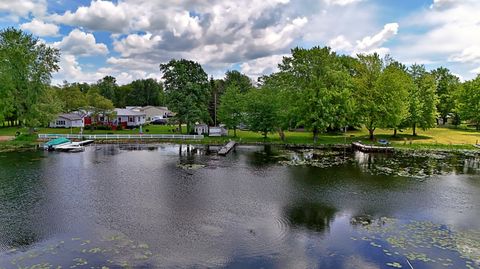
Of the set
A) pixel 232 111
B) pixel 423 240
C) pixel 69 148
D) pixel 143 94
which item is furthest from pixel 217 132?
pixel 143 94

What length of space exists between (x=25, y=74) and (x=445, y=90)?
88018 mm

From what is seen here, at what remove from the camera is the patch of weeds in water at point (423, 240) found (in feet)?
52.4

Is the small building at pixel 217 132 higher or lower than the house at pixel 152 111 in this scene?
lower

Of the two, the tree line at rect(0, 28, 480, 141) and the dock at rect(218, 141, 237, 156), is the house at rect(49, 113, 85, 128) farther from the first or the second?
the dock at rect(218, 141, 237, 156)

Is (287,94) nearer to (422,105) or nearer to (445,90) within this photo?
(422,105)

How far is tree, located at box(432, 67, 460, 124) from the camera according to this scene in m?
81.8

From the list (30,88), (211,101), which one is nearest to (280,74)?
(211,101)

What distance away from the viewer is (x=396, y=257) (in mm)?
15898

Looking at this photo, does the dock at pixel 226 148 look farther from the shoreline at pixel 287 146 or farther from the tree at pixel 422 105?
the tree at pixel 422 105

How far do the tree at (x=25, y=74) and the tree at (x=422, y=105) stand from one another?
193 feet

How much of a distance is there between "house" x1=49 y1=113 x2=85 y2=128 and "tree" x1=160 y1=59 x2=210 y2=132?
22.7 metres

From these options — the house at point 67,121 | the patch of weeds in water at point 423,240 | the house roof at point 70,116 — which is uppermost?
the house roof at point 70,116

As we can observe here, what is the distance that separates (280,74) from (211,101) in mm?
20304

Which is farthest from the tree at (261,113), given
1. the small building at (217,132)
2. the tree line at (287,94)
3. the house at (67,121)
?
the house at (67,121)
